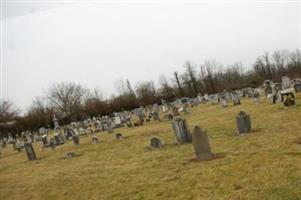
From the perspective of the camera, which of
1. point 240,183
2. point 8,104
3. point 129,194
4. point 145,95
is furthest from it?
point 8,104

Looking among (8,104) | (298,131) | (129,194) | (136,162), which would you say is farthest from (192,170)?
(8,104)

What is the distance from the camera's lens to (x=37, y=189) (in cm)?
1149

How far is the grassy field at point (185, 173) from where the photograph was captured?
757cm

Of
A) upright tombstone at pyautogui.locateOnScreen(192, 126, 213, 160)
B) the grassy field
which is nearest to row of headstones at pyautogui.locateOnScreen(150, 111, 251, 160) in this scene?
upright tombstone at pyautogui.locateOnScreen(192, 126, 213, 160)

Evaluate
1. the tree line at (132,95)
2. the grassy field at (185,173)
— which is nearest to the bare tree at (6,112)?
the tree line at (132,95)

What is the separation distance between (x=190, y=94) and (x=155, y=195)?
61.2m

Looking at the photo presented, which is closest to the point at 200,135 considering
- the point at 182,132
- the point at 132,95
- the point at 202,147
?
the point at 202,147

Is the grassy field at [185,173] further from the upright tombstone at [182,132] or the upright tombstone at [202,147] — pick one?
the upright tombstone at [182,132]

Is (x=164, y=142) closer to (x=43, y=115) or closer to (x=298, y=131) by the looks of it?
(x=298, y=131)

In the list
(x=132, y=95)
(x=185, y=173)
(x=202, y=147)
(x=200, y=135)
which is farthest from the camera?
(x=132, y=95)

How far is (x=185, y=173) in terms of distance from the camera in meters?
9.62

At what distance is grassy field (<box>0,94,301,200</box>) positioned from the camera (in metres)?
7.57

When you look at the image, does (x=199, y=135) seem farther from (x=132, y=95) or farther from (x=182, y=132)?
(x=132, y=95)

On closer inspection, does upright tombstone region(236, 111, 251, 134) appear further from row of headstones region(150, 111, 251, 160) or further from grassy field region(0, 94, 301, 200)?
grassy field region(0, 94, 301, 200)
